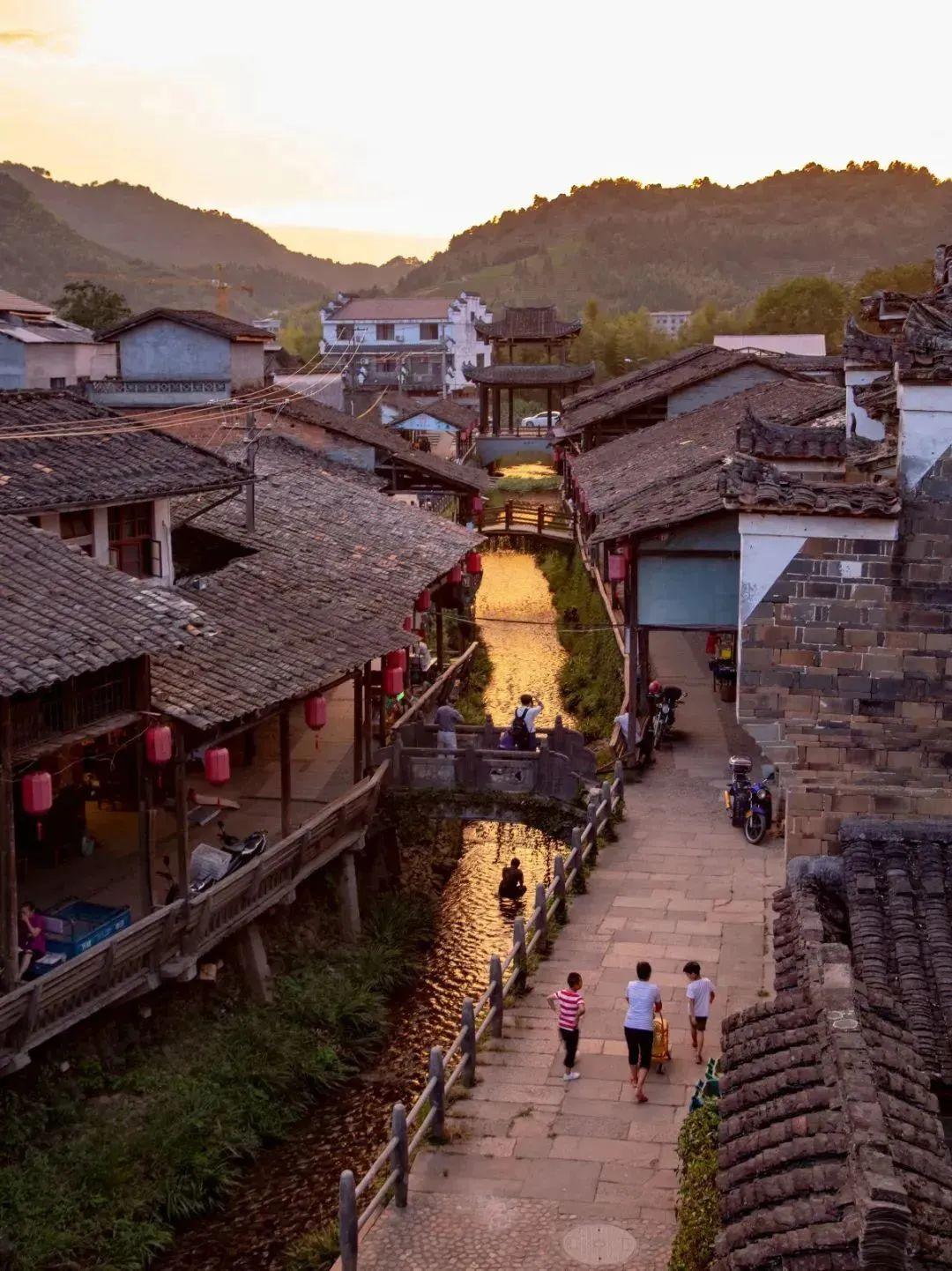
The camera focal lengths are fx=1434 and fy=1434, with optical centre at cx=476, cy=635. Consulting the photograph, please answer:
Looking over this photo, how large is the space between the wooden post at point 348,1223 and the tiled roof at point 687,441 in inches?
706

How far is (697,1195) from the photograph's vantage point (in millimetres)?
12031

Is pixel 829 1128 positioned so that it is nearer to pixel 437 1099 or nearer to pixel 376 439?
pixel 437 1099

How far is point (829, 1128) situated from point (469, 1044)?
27.4 ft

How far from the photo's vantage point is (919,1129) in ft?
27.2

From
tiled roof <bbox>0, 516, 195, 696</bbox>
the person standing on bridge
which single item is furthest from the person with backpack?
tiled roof <bbox>0, 516, 195, 696</bbox>

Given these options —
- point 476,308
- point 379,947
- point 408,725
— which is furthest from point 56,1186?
point 476,308

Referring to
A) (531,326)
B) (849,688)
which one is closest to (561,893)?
(849,688)


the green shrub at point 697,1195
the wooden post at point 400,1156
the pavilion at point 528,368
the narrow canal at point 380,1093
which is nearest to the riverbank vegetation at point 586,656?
the narrow canal at point 380,1093

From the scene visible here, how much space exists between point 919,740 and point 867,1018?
353 centimetres

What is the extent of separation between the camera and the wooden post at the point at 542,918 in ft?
64.3

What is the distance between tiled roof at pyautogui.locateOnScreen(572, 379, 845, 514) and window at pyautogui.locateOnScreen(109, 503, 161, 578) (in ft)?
34.2

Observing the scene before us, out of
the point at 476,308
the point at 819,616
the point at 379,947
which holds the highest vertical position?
the point at 476,308

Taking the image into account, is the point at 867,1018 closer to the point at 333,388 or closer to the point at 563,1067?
the point at 563,1067

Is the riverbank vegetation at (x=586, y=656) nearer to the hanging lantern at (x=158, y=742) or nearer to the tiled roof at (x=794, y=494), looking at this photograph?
the hanging lantern at (x=158, y=742)
